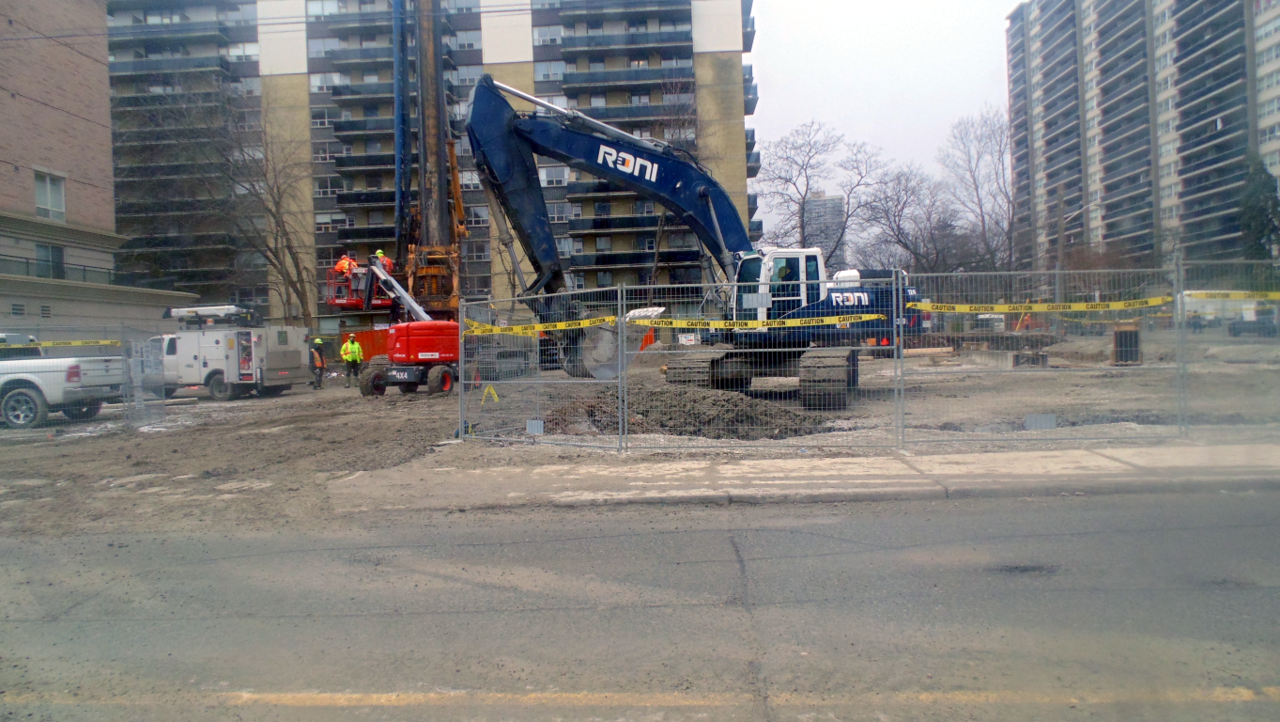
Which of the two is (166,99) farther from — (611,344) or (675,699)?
(675,699)

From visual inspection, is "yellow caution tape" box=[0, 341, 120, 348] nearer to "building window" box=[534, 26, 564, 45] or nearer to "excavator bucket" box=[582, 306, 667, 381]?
"excavator bucket" box=[582, 306, 667, 381]

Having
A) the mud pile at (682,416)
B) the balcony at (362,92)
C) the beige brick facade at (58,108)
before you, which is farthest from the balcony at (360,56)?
the mud pile at (682,416)

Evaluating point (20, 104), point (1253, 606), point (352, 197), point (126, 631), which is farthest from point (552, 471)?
point (352, 197)

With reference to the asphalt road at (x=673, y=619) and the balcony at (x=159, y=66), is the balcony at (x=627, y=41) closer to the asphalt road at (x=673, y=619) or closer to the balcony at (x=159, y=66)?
the balcony at (x=159, y=66)

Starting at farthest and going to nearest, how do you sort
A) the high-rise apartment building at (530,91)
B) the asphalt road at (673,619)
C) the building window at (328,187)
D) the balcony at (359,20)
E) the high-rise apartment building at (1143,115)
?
the building window at (328,187) < the high-rise apartment building at (530,91) < the balcony at (359,20) < the high-rise apartment building at (1143,115) < the asphalt road at (673,619)

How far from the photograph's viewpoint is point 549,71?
5822cm

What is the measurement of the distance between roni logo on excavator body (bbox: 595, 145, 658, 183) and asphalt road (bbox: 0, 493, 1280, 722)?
995 cm

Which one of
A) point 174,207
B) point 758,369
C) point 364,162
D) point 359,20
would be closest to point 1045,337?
point 758,369

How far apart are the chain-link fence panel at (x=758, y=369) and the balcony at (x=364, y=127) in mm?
48616

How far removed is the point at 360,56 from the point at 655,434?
177ft

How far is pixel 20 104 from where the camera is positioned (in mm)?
29766

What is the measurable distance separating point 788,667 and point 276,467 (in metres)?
8.57

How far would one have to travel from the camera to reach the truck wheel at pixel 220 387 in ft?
78.1

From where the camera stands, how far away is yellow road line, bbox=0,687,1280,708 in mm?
3365
